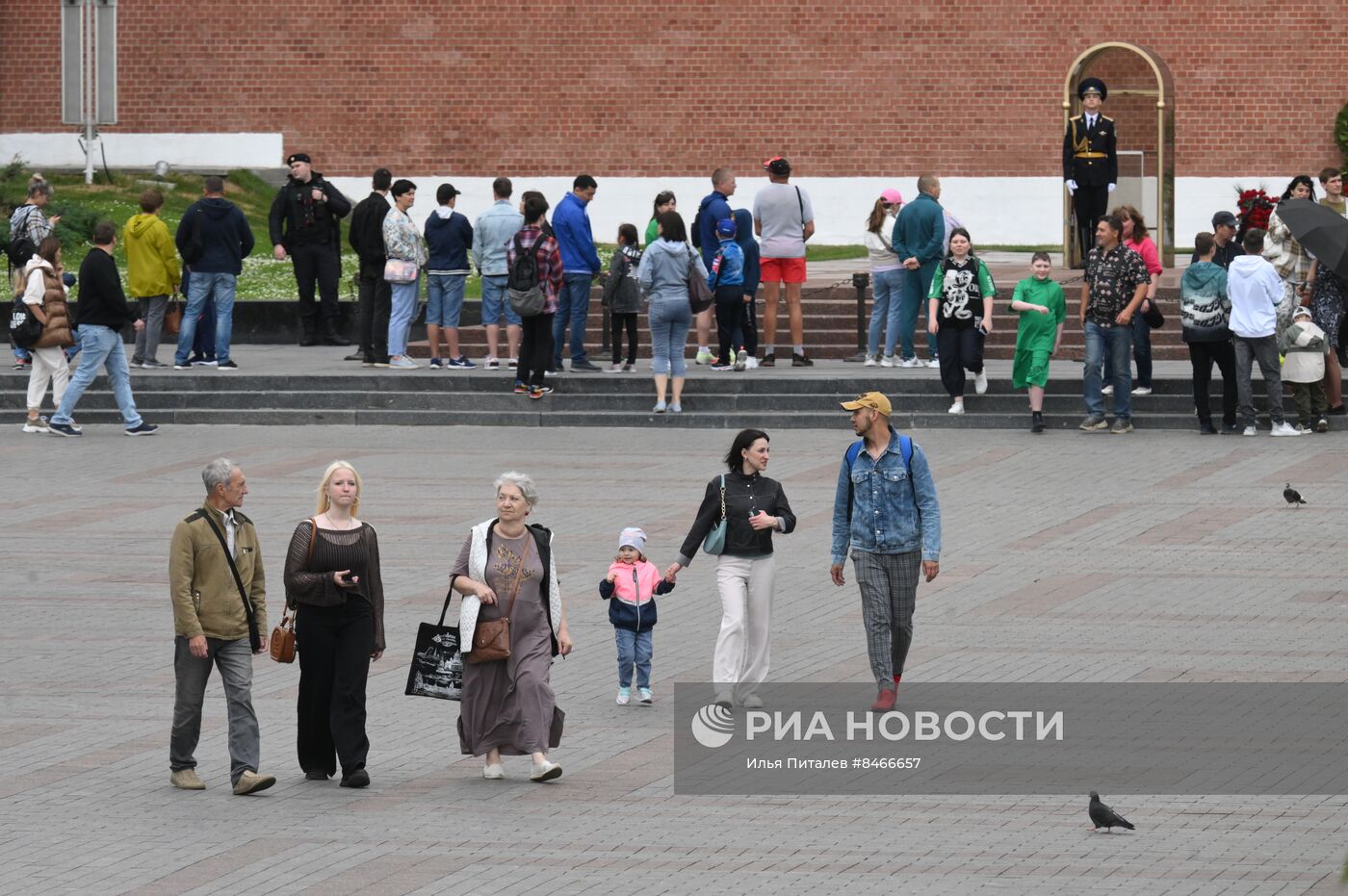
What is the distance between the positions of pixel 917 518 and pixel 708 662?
4.67ft

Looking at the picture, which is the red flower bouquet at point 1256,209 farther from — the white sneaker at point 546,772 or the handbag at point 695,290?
the white sneaker at point 546,772

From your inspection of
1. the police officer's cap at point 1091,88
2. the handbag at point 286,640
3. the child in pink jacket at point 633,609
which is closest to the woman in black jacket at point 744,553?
the child in pink jacket at point 633,609

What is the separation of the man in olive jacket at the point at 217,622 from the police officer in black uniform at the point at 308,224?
43.7ft

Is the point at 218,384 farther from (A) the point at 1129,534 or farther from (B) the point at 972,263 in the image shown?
(A) the point at 1129,534

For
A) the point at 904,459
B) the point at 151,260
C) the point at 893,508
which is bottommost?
the point at 893,508

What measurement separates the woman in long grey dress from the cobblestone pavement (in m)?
0.18

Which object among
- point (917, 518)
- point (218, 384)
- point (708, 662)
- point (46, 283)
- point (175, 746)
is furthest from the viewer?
point (218, 384)

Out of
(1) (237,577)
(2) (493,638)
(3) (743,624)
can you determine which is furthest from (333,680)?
(3) (743,624)

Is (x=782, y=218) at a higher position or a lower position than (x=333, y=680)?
Result: higher

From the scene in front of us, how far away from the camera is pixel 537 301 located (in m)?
18.6

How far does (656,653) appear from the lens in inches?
435

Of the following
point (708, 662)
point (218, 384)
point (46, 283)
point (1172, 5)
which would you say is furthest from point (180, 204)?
point (708, 662)

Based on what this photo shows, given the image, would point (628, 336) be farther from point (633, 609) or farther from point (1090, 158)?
point (633, 609)

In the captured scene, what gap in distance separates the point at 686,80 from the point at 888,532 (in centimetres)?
2282
